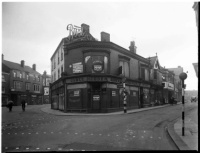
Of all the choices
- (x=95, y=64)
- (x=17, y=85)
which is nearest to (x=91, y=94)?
(x=95, y=64)

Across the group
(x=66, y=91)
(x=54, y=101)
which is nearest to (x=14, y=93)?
(x=54, y=101)

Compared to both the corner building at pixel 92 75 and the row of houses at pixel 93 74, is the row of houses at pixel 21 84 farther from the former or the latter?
the corner building at pixel 92 75

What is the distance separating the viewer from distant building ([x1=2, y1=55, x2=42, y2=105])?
47.2m

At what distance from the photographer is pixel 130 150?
5922 millimetres

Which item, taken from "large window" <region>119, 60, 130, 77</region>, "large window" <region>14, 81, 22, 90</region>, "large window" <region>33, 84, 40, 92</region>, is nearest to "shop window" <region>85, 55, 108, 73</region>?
"large window" <region>119, 60, 130, 77</region>

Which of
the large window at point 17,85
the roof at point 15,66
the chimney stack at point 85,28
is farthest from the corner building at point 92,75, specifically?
the roof at point 15,66

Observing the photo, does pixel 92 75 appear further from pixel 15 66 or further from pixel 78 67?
pixel 15 66

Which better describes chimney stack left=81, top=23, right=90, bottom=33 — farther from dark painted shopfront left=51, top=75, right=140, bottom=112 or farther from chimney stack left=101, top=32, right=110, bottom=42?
dark painted shopfront left=51, top=75, right=140, bottom=112

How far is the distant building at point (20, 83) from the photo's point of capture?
4717cm

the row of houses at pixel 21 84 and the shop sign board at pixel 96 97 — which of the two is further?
the row of houses at pixel 21 84

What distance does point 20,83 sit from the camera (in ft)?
168

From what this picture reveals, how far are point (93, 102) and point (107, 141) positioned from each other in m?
14.4

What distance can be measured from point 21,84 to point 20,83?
47 centimetres

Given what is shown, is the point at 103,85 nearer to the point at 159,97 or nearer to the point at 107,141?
the point at 107,141
